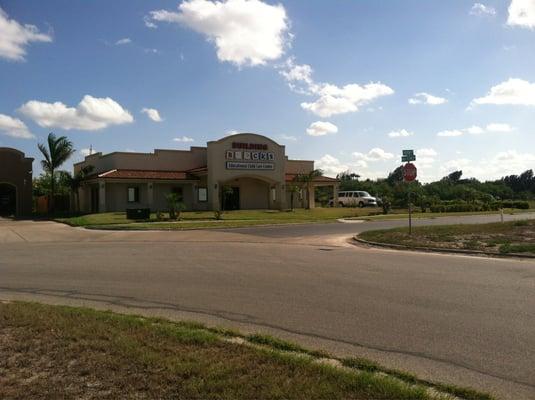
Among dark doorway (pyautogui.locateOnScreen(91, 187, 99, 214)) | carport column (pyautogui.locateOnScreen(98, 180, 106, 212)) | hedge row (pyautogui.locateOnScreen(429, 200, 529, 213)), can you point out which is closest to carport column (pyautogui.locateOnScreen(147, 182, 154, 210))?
carport column (pyautogui.locateOnScreen(98, 180, 106, 212))

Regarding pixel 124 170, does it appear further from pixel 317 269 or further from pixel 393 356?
pixel 393 356

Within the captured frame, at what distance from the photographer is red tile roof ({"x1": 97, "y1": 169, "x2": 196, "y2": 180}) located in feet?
126

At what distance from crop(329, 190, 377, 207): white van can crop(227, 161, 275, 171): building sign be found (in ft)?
39.6

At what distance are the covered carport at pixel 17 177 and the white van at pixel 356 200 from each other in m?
27.9

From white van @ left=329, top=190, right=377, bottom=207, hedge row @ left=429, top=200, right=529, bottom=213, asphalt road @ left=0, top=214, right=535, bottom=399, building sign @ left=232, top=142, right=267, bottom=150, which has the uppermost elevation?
building sign @ left=232, top=142, right=267, bottom=150

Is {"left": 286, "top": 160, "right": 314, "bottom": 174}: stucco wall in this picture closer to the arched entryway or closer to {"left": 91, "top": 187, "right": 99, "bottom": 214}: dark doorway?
the arched entryway

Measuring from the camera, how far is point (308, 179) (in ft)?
147

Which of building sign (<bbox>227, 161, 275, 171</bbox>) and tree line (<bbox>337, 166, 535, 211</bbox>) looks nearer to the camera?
building sign (<bbox>227, 161, 275, 171</bbox>)

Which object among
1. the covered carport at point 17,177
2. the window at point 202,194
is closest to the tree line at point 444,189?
the window at point 202,194

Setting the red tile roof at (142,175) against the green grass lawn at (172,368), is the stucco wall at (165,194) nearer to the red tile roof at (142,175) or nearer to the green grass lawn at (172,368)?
the red tile roof at (142,175)

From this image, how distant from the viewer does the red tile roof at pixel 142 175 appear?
1516 inches

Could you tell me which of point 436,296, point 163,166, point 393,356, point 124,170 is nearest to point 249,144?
point 163,166

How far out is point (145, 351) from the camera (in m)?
5.34

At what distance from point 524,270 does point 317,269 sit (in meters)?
4.58
